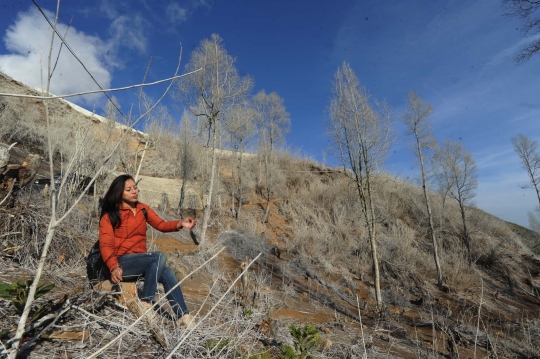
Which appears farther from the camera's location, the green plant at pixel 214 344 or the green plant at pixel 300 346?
the green plant at pixel 300 346

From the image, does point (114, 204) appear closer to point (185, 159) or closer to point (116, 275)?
point (116, 275)

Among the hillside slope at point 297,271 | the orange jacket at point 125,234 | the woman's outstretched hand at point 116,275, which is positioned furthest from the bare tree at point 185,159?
the woman's outstretched hand at point 116,275

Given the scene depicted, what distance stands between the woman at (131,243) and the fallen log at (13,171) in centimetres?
136

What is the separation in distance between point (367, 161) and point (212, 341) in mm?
6566

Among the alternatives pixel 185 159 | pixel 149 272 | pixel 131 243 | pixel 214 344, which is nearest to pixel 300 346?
pixel 214 344

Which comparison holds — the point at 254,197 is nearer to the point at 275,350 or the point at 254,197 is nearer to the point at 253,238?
the point at 253,238

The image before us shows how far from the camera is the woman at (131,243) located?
2080 mm

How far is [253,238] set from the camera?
10664 millimetres

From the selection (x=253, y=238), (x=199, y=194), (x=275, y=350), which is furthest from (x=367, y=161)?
(x=199, y=194)

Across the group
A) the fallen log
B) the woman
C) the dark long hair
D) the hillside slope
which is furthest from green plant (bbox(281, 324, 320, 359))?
the fallen log

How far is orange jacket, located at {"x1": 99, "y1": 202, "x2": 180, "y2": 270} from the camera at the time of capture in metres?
2.03

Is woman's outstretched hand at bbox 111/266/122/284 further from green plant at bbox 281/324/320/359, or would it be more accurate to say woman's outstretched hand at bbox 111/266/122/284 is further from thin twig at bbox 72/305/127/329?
green plant at bbox 281/324/320/359

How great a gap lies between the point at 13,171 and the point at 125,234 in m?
1.81

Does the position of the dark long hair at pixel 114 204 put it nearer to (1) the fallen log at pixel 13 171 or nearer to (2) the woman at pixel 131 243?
(2) the woman at pixel 131 243
